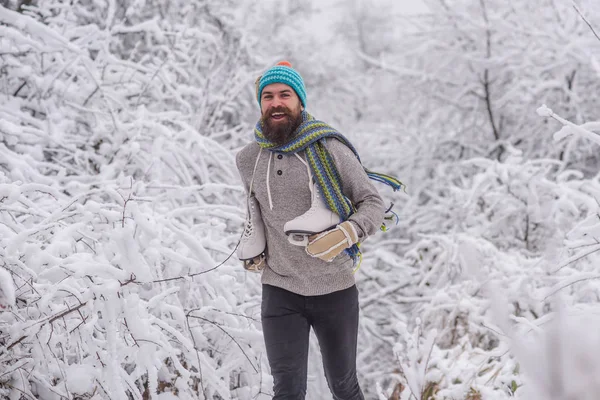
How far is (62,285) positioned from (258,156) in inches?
36.0

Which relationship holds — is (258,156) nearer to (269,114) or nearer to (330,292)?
(269,114)

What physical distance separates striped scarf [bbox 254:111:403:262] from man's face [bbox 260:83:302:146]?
3 cm

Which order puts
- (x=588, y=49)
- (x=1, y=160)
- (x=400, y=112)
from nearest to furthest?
(x=1, y=160)
(x=588, y=49)
(x=400, y=112)

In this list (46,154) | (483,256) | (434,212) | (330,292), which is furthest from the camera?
(434,212)

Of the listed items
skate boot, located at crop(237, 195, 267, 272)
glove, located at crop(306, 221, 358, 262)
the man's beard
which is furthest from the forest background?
the man's beard

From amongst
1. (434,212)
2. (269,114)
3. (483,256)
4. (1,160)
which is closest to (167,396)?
(269,114)

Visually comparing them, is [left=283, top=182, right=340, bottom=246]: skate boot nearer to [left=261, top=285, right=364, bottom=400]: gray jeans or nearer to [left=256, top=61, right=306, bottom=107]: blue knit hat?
[left=261, top=285, right=364, bottom=400]: gray jeans

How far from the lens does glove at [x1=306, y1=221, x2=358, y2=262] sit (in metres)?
1.97

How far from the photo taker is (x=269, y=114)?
222cm

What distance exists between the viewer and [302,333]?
2.20 meters

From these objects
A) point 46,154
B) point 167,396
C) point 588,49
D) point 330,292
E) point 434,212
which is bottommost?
point 434,212

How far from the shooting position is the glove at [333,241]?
197 centimetres

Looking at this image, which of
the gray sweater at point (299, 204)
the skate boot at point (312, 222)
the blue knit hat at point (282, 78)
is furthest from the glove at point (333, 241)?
the blue knit hat at point (282, 78)

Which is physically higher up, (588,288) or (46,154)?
(46,154)
